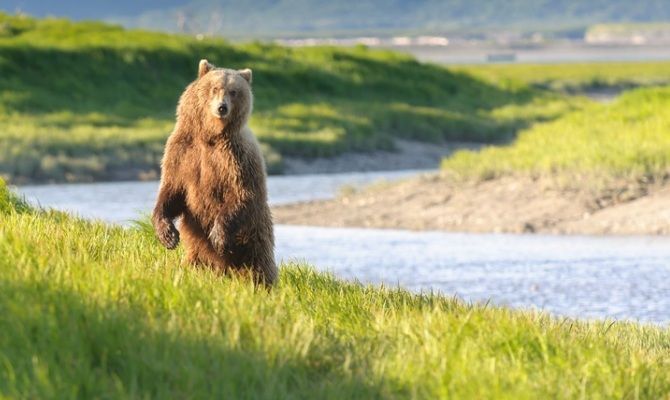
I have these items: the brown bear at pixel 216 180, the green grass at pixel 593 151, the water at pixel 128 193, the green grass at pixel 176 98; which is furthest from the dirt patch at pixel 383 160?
the brown bear at pixel 216 180

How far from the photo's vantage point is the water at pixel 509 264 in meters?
14.4

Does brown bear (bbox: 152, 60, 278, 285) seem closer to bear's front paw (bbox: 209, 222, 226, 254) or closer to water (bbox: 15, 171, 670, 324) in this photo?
bear's front paw (bbox: 209, 222, 226, 254)

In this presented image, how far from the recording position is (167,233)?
8242mm

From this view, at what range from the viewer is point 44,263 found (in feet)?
23.9

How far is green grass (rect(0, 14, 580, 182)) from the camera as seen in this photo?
32094 mm

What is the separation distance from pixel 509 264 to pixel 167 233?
959 cm

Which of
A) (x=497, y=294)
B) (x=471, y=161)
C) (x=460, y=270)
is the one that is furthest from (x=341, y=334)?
(x=471, y=161)

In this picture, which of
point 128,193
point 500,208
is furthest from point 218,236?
point 128,193

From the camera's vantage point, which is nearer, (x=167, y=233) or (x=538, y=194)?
(x=167, y=233)

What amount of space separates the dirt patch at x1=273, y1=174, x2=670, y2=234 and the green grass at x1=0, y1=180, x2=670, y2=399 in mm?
13281

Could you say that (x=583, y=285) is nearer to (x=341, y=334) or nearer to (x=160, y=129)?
(x=341, y=334)

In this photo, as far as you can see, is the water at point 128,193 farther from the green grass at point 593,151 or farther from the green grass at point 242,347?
the green grass at point 242,347

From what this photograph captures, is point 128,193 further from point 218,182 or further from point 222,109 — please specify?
point 222,109

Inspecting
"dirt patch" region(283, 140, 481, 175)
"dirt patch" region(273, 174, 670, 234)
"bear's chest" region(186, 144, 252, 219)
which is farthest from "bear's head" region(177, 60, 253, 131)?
"dirt patch" region(283, 140, 481, 175)
